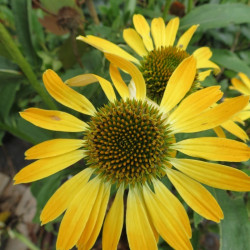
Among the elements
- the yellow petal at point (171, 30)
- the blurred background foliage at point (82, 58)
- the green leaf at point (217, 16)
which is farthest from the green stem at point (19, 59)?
the green leaf at point (217, 16)

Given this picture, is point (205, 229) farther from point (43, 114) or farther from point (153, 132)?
point (43, 114)

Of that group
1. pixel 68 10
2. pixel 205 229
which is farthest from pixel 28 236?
pixel 68 10

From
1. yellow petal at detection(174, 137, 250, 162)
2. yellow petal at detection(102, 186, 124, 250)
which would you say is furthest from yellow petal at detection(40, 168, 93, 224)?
yellow petal at detection(174, 137, 250, 162)

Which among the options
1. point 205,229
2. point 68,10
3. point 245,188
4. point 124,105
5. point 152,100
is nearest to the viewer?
point 245,188

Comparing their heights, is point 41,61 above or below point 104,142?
above

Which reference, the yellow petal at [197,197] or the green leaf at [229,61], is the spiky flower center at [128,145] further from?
the green leaf at [229,61]

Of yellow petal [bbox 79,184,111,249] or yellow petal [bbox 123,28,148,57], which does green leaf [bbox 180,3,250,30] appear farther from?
yellow petal [bbox 79,184,111,249]

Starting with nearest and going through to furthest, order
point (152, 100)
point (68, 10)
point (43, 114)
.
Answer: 1. point (43, 114)
2. point (152, 100)
3. point (68, 10)
